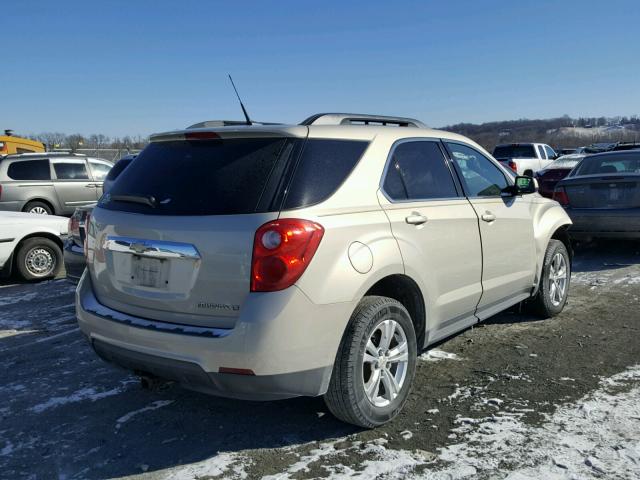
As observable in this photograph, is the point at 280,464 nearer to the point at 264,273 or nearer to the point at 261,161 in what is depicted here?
the point at 264,273

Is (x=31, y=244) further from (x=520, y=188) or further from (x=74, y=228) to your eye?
(x=520, y=188)

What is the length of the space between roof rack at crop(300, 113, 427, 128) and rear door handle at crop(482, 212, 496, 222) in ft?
2.67

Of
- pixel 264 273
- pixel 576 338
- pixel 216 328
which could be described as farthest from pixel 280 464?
pixel 576 338

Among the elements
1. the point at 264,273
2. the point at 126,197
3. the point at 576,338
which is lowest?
the point at 576,338

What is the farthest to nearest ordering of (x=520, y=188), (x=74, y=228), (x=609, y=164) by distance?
(x=609, y=164) < (x=74, y=228) < (x=520, y=188)

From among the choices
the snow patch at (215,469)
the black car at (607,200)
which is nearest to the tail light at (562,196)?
the black car at (607,200)

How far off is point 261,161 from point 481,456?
196 centimetres

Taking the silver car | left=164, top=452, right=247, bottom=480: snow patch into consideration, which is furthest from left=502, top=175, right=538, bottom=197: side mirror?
the silver car

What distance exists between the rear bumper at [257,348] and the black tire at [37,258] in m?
5.42

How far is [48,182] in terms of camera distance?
1412 centimetres

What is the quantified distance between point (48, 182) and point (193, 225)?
497 inches

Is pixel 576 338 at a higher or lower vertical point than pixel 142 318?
lower

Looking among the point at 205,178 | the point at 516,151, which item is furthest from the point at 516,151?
the point at 205,178

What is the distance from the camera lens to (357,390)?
10.6 feet
